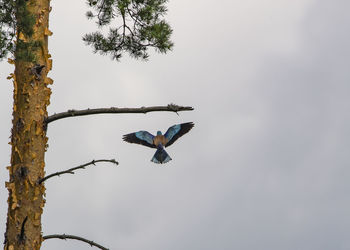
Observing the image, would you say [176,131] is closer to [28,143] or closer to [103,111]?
[103,111]

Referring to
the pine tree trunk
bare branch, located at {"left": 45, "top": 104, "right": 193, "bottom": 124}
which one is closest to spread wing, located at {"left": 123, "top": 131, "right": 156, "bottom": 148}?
bare branch, located at {"left": 45, "top": 104, "right": 193, "bottom": 124}

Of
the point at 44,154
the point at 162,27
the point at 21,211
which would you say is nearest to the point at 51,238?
the point at 21,211

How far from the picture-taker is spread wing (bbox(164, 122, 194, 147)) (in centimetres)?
589

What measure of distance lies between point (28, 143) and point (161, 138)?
1391 mm

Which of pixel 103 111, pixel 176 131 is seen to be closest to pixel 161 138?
pixel 176 131

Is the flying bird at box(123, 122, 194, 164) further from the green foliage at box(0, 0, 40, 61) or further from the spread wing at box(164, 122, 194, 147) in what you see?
the green foliage at box(0, 0, 40, 61)

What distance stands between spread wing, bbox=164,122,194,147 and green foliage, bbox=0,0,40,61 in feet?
5.17

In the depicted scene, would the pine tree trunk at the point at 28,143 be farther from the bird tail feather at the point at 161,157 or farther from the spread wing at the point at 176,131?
the spread wing at the point at 176,131

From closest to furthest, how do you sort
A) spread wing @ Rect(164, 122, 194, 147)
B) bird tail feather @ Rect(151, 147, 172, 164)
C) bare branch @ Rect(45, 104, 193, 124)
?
bird tail feather @ Rect(151, 147, 172, 164) → spread wing @ Rect(164, 122, 194, 147) → bare branch @ Rect(45, 104, 193, 124)

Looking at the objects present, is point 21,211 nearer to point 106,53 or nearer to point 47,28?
point 47,28

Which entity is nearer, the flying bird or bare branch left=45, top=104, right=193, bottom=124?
the flying bird

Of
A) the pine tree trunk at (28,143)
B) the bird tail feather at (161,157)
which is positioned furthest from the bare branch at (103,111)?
the bird tail feather at (161,157)

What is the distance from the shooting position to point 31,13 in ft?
20.5

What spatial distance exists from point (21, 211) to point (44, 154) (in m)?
0.65
